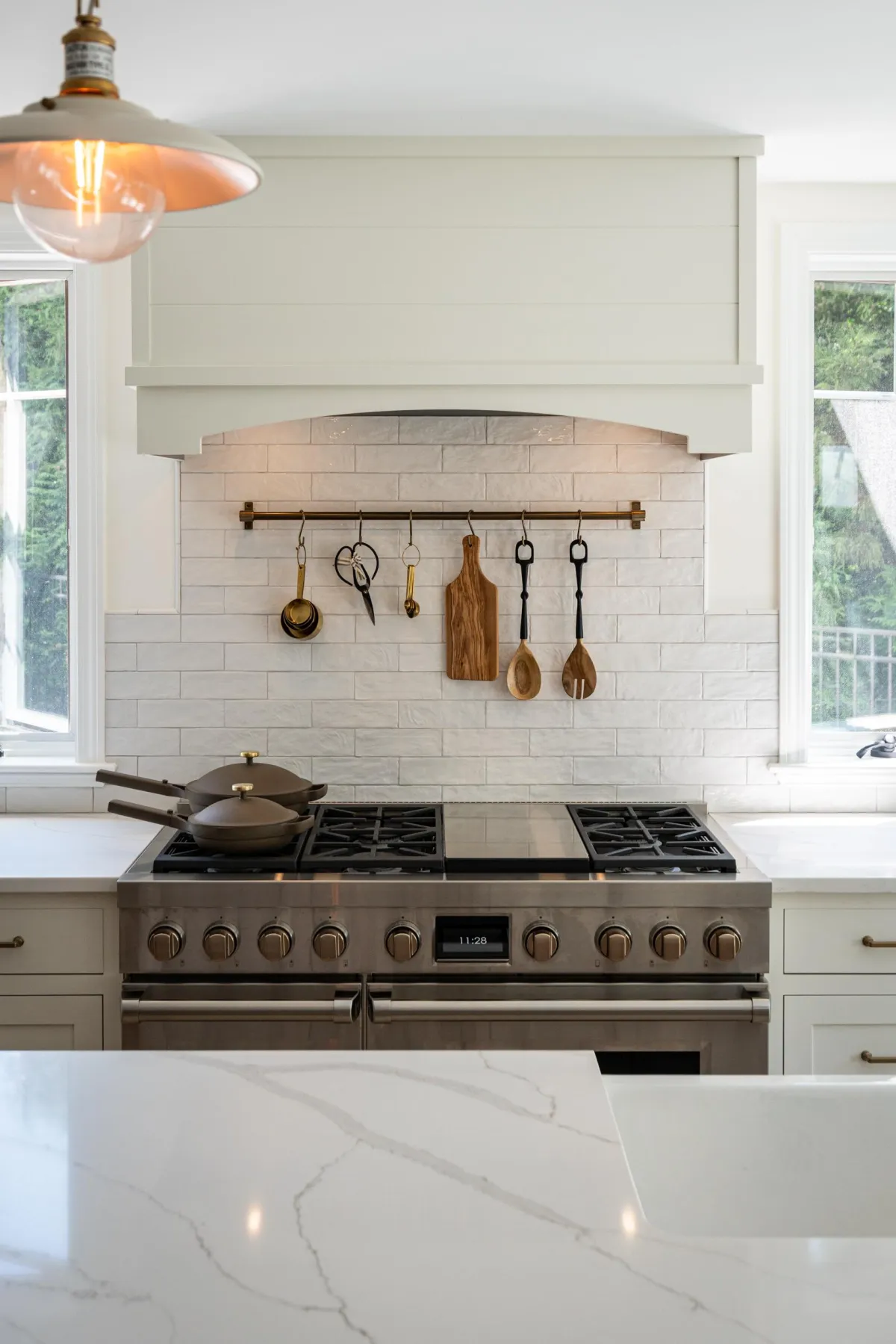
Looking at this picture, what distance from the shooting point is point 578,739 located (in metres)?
3.26

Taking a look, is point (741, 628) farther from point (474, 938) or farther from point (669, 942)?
point (474, 938)

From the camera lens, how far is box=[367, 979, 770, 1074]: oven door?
254cm

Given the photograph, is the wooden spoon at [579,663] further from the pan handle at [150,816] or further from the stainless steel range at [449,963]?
the pan handle at [150,816]

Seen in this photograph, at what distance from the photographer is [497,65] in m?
2.38

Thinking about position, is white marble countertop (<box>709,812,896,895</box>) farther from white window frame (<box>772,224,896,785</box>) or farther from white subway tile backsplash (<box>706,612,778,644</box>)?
white subway tile backsplash (<box>706,612,778,644</box>)

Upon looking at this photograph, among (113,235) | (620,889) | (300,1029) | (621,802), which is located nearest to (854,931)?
(620,889)

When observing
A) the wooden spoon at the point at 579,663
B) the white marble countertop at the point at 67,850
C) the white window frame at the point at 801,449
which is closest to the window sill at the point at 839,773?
the white window frame at the point at 801,449

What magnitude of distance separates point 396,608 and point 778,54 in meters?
1.61

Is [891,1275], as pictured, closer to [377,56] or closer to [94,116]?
[94,116]

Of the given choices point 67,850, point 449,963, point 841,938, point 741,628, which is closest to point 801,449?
point 741,628

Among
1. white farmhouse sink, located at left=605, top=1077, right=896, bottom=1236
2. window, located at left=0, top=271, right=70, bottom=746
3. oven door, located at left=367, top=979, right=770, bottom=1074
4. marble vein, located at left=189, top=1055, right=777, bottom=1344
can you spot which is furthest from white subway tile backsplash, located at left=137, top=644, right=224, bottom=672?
white farmhouse sink, located at left=605, top=1077, right=896, bottom=1236

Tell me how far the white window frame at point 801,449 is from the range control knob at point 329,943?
54.9 inches

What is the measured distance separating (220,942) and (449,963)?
50 cm

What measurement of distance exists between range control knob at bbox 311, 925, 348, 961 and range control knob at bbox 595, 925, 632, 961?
22.1 inches
